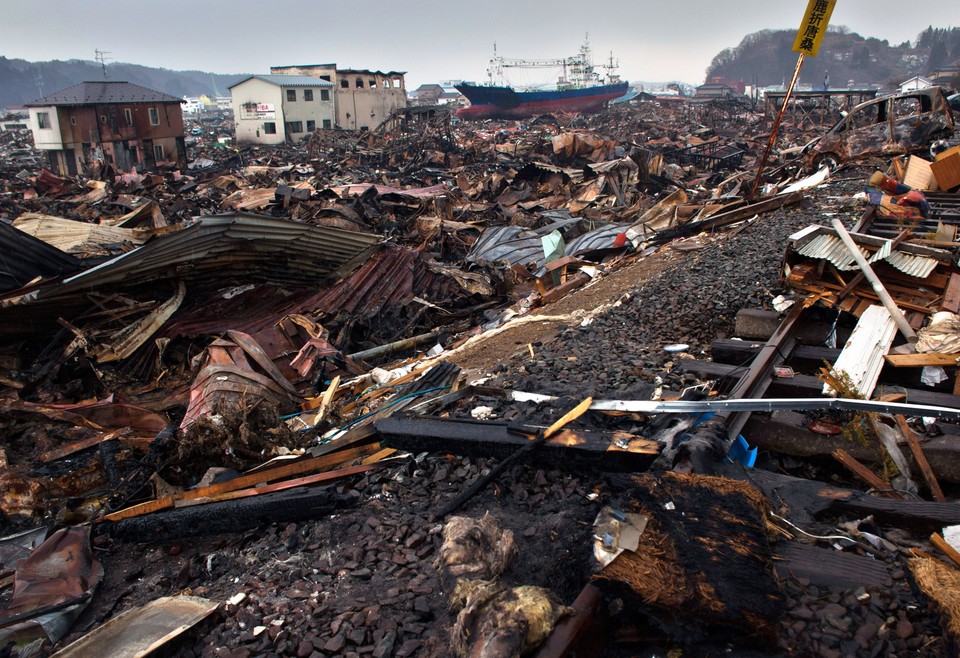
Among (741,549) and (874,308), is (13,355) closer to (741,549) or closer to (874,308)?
(741,549)

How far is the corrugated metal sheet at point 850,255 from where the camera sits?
476 centimetres

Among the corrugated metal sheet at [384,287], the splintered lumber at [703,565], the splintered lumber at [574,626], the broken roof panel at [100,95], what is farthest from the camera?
the broken roof panel at [100,95]

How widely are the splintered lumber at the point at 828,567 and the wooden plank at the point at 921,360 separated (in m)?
2.09

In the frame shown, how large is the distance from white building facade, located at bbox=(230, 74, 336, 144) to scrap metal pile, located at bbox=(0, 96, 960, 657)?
35555 mm

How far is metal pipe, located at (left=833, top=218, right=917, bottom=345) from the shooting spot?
430 centimetres

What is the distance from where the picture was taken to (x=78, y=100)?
3050 centimetres

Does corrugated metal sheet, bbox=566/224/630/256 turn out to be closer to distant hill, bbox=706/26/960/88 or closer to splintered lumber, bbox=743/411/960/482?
splintered lumber, bbox=743/411/960/482

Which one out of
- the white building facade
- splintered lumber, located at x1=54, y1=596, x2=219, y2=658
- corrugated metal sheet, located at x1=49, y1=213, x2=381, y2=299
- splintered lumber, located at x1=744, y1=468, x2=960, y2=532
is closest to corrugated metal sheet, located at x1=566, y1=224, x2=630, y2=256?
corrugated metal sheet, located at x1=49, y1=213, x2=381, y2=299

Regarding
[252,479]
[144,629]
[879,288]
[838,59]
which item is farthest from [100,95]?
[838,59]

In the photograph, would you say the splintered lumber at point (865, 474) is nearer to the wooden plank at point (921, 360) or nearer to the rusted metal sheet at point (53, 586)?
the wooden plank at point (921, 360)

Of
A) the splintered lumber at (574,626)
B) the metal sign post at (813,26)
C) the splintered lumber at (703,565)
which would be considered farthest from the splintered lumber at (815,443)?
the metal sign post at (813,26)

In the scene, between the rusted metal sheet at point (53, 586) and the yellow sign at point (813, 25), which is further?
the yellow sign at point (813, 25)

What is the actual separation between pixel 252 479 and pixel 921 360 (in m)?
4.57

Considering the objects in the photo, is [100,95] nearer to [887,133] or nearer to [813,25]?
[813,25]
